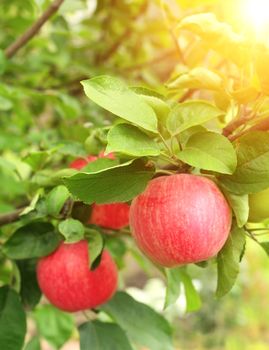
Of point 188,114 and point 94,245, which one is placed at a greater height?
point 188,114

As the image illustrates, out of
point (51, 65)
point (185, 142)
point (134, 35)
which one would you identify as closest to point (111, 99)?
point (185, 142)

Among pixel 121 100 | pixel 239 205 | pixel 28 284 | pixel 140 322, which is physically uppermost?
pixel 121 100

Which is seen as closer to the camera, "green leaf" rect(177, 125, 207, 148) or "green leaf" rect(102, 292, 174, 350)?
"green leaf" rect(177, 125, 207, 148)

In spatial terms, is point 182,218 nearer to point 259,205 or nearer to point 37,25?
point 259,205

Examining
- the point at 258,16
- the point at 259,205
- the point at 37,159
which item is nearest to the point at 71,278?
the point at 37,159

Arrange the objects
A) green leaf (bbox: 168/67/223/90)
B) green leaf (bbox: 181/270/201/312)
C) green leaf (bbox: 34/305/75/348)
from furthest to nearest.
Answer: green leaf (bbox: 34/305/75/348), green leaf (bbox: 181/270/201/312), green leaf (bbox: 168/67/223/90)

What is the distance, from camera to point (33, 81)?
4.61 ft

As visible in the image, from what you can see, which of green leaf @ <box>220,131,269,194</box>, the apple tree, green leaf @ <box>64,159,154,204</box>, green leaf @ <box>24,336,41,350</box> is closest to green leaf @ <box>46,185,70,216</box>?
the apple tree

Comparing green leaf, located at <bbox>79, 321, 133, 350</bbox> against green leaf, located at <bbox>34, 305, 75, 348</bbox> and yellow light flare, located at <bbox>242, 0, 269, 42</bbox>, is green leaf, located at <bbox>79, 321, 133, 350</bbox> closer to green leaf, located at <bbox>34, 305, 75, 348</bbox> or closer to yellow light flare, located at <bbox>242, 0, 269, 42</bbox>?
green leaf, located at <bbox>34, 305, 75, 348</bbox>

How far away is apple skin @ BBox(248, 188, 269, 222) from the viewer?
621 mm

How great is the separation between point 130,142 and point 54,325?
0.62 m

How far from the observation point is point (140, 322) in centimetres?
90

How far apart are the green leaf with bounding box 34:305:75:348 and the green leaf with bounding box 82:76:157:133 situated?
0.57 meters

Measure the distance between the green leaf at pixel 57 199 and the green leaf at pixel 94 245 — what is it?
0.06 metres
